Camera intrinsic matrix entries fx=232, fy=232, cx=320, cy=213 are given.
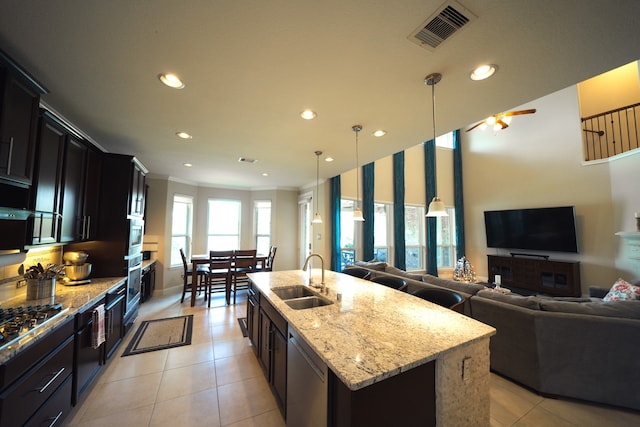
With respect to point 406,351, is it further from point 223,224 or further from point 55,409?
point 223,224

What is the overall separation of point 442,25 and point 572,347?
2.72 metres

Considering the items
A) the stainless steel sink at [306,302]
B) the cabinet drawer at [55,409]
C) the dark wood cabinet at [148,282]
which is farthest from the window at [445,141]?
Result: the cabinet drawer at [55,409]

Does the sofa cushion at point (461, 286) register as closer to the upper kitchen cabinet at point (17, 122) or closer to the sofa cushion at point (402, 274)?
the sofa cushion at point (402, 274)

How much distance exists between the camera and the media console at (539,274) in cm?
476

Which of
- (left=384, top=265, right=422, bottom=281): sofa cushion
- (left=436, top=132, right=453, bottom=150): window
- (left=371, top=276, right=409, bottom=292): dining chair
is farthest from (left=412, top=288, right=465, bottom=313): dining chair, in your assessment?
(left=436, top=132, right=453, bottom=150): window

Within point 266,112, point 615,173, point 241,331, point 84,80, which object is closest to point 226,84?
point 266,112

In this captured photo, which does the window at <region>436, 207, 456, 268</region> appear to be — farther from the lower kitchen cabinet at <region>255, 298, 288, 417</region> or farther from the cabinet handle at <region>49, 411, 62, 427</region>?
the cabinet handle at <region>49, 411, 62, 427</region>

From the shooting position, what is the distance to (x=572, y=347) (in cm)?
197

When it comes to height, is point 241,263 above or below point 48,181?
below

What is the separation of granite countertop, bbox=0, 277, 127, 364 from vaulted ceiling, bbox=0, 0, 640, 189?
5.64ft

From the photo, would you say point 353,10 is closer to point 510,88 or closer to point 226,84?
point 226,84

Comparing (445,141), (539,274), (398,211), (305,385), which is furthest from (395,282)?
(445,141)

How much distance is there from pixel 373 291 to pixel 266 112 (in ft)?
6.75

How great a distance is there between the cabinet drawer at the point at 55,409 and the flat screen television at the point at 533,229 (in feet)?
25.6
